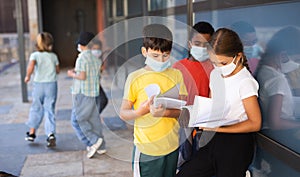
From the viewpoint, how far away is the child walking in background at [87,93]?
13.0 ft

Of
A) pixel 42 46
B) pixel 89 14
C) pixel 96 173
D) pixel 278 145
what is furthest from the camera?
pixel 89 14

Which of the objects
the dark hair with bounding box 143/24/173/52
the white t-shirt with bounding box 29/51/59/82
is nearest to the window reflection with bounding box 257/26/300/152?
the dark hair with bounding box 143/24/173/52

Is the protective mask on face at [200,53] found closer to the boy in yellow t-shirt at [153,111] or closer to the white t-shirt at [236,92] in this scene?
the boy in yellow t-shirt at [153,111]

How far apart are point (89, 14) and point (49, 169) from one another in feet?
34.5

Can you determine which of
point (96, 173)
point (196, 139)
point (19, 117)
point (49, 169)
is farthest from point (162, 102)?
point (19, 117)

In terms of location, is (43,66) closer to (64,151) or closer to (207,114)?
(64,151)

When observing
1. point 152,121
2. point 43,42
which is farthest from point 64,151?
point 152,121

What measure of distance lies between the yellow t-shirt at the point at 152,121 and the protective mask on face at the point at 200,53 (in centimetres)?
32

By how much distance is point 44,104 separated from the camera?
4.63 meters

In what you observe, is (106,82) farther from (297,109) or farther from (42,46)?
(297,109)

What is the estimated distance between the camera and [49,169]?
380cm

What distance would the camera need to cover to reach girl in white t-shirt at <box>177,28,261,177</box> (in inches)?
81.5

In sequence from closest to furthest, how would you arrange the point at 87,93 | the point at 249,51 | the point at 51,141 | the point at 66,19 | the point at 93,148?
the point at 249,51 → the point at 87,93 → the point at 93,148 → the point at 51,141 → the point at 66,19

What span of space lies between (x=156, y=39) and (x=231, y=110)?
0.58 meters
